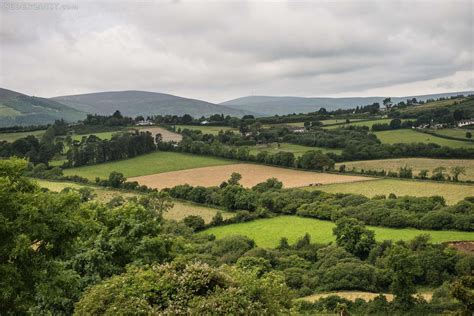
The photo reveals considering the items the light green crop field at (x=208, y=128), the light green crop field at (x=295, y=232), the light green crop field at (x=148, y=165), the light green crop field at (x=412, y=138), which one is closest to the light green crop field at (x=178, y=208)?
the light green crop field at (x=295, y=232)

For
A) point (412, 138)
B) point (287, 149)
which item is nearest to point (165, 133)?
point (287, 149)

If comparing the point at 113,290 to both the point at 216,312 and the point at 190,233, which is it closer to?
the point at 216,312

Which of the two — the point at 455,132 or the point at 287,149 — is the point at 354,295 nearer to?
the point at 287,149

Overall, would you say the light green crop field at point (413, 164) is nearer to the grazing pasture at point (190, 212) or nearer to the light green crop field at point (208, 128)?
the grazing pasture at point (190, 212)

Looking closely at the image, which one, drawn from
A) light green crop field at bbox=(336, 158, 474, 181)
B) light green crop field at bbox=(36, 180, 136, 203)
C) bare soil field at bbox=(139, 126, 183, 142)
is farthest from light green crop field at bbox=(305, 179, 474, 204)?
bare soil field at bbox=(139, 126, 183, 142)

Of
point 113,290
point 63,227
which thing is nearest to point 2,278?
point 63,227

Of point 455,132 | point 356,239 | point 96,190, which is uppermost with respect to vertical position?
point 455,132
